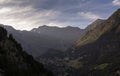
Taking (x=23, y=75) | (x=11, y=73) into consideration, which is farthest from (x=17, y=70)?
(x=11, y=73)

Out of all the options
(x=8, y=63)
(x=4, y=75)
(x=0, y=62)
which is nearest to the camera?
(x=4, y=75)

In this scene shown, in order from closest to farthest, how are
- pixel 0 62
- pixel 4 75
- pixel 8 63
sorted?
pixel 4 75 → pixel 0 62 → pixel 8 63

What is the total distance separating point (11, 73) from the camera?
18088 cm

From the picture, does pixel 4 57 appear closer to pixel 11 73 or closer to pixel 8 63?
pixel 8 63

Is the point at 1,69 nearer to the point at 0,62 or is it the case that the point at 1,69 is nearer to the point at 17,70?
the point at 0,62

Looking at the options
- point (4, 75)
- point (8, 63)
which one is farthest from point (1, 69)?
point (8, 63)

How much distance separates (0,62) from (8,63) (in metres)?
13.0

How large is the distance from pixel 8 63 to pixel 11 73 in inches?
685

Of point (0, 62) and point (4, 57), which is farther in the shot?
point (4, 57)

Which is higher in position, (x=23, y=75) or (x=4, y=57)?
(x=4, y=57)

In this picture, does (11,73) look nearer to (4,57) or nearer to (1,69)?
(1,69)

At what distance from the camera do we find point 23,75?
199 metres

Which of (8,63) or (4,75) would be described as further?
(8,63)

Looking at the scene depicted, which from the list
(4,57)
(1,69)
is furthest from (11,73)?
(4,57)
